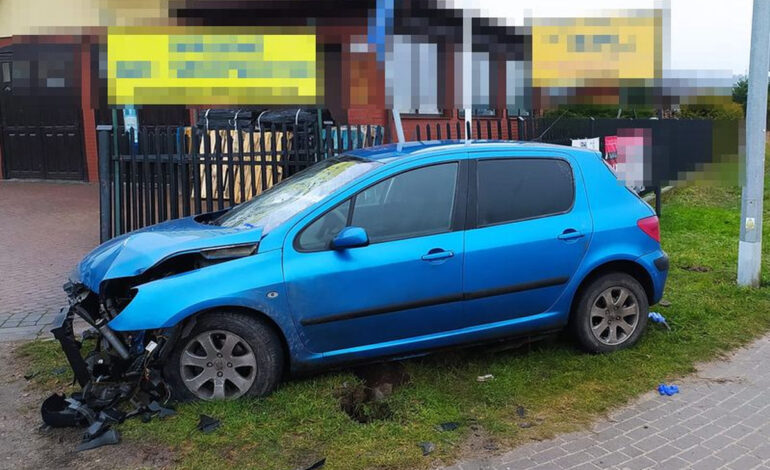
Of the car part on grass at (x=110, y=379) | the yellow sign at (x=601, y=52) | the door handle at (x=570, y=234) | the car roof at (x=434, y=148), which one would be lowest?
the car part on grass at (x=110, y=379)

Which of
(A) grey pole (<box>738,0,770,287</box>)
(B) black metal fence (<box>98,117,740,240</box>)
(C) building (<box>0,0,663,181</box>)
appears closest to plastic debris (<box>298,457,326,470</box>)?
(B) black metal fence (<box>98,117,740,240</box>)

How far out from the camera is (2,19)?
10.3 m

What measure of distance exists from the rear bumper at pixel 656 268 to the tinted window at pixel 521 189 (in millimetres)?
798

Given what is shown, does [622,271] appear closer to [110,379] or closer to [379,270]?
[379,270]

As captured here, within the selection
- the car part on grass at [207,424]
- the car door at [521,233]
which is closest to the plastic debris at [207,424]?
the car part on grass at [207,424]

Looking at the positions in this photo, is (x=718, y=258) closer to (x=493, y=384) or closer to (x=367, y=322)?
(x=493, y=384)

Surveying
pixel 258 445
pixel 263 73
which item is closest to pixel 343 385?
pixel 258 445

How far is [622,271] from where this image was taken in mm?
5000

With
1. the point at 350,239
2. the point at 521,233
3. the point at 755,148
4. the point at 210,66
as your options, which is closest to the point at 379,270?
the point at 350,239

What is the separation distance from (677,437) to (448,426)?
53.1 inches

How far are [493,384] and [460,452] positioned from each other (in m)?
0.90

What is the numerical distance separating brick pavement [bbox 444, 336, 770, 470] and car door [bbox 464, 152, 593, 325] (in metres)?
0.98

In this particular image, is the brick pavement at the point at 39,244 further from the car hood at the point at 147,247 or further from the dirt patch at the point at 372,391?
the dirt patch at the point at 372,391

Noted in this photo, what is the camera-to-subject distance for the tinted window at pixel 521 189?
15.0 ft
